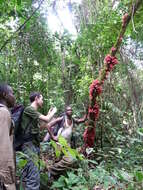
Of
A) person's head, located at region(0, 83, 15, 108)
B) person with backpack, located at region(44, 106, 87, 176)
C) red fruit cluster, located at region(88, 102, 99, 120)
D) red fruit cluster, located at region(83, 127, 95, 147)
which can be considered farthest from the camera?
red fruit cluster, located at region(83, 127, 95, 147)

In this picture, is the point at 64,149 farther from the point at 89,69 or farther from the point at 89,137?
the point at 89,69

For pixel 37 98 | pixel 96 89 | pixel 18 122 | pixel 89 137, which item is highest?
pixel 96 89

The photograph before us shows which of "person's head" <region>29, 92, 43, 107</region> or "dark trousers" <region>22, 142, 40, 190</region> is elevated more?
"person's head" <region>29, 92, 43, 107</region>

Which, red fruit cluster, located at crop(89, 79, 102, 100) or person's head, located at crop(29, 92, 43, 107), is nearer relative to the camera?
person's head, located at crop(29, 92, 43, 107)

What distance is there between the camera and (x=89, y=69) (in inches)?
226

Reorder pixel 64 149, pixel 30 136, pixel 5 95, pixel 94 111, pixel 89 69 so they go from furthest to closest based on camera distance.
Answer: pixel 89 69 < pixel 94 111 < pixel 30 136 < pixel 5 95 < pixel 64 149

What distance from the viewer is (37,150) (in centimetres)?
316

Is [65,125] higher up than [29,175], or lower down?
higher up

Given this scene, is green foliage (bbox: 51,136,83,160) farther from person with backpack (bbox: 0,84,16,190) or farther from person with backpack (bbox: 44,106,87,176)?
person with backpack (bbox: 44,106,87,176)

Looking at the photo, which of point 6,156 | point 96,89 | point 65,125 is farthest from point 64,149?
point 65,125

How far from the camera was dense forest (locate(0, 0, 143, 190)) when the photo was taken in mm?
4227

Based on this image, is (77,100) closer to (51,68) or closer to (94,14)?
(51,68)

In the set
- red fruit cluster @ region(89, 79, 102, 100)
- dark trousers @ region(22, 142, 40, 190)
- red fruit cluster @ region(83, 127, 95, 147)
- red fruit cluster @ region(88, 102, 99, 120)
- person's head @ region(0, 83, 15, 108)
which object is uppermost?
red fruit cluster @ region(89, 79, 102, 100)

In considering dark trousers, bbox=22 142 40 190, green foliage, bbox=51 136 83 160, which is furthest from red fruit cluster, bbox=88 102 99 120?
green foliage, bbox=51 136 83 160
